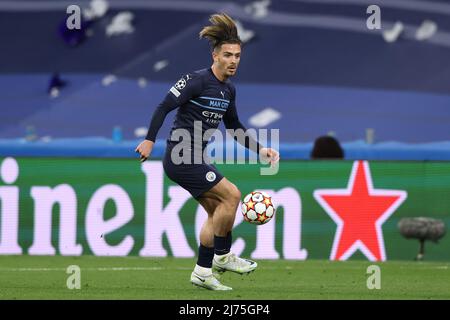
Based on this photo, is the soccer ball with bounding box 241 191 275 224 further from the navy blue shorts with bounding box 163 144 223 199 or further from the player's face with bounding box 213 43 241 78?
the player's face with bounding box 213 43 241 78

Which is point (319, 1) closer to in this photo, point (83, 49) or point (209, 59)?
point (209, 59)

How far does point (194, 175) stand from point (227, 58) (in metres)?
1.03

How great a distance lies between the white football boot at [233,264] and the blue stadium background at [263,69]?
742cm

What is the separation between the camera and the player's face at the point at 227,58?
9.95 metres

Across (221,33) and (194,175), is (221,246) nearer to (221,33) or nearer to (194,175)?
(194,175)

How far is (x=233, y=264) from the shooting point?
996 centimetres

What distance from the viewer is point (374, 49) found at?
1839 centimetres

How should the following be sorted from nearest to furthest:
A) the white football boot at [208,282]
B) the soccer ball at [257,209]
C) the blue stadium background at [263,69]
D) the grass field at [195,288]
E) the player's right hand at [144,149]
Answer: the player's right hand at [144,149]
the grass field at [195,288]
the white football boot at [208,282]
the soccer ball at [257,209]
the blue stadium background at [263,69]

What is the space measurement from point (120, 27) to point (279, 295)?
10310 millimetres

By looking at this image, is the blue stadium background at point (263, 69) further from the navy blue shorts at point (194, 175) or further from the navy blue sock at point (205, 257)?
the navy blue sock at point (205, 257)

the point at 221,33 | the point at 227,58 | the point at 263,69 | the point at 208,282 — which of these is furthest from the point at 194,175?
the point at 263,69

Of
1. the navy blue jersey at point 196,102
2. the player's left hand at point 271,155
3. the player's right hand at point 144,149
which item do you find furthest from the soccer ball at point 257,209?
the player's right hand at point 144,149

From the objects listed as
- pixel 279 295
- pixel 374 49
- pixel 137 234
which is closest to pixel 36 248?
pixel 137 234

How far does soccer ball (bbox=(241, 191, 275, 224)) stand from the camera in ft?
33.7
